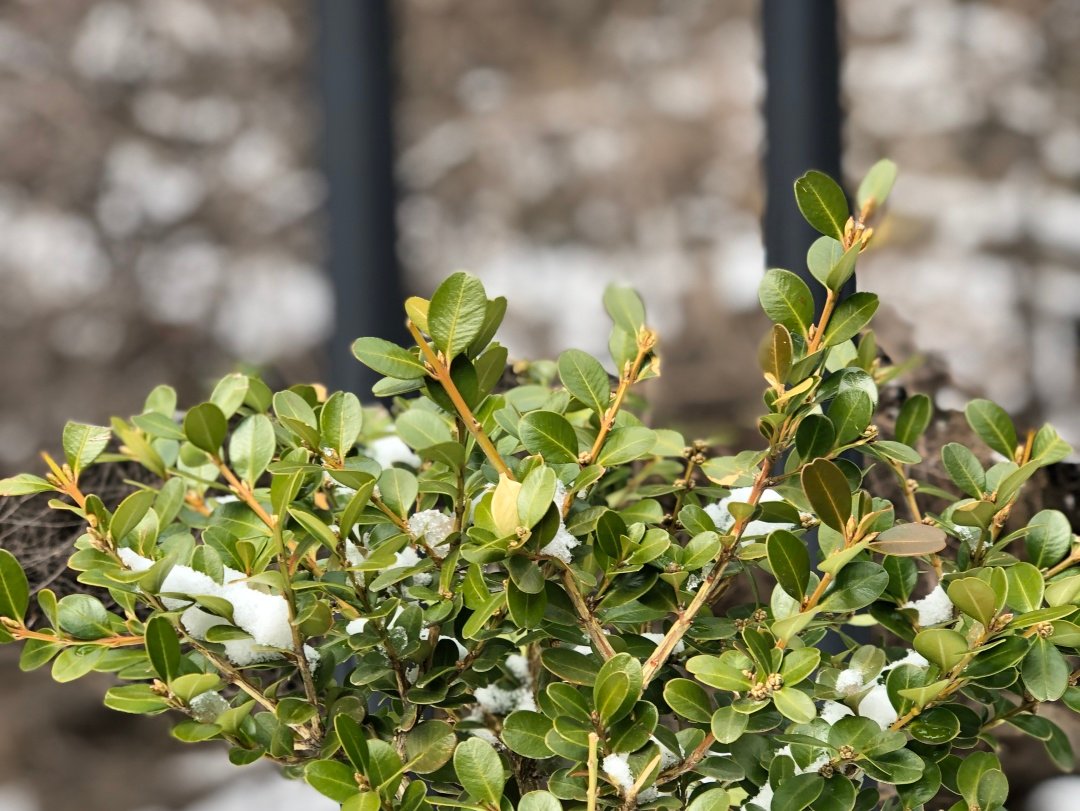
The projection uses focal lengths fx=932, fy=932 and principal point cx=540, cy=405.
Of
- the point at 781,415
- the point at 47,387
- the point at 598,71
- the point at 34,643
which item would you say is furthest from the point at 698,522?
the point at 47,387

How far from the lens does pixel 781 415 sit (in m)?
0.52

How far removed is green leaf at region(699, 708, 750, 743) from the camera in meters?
0.49

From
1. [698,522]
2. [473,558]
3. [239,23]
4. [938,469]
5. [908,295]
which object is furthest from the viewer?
[239,23]

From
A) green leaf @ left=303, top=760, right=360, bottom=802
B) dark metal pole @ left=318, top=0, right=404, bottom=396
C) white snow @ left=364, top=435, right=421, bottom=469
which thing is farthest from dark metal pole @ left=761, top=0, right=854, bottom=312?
green leaf @ left=303, top=760, right=360, bottom=802

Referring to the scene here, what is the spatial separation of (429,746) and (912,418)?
1.48 feet

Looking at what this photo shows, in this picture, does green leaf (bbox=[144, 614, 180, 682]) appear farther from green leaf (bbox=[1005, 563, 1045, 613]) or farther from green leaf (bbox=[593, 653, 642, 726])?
green leaf (bbox=[1005, 563, 1045, 613])

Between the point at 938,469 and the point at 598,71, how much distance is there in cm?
77

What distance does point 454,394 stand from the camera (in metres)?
0.52

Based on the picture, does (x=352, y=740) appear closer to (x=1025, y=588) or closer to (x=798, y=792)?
(x=798, y=792)

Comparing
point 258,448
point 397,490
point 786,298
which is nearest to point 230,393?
point 258,448

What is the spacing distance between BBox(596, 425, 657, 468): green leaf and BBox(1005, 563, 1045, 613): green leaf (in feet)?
0.72

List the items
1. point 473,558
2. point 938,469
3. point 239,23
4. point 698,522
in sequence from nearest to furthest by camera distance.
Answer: point 473,558 → point 698,522 → point 938,469 → point 239,23

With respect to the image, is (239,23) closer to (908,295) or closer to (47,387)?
(47,387)

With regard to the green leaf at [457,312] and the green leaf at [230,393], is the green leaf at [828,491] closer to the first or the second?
the green leaf at [457,312]
